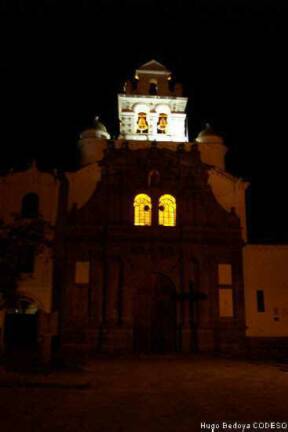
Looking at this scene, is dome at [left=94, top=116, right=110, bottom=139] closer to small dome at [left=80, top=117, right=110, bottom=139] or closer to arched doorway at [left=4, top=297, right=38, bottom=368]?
small dome at [left=80, top=117, right=110, bottom=139]

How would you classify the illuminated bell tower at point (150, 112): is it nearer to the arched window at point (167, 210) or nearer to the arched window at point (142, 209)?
the arched window at point (167, 210)

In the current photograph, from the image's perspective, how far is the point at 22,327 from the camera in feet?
95.8

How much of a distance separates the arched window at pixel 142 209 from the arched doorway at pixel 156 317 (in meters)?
3.81

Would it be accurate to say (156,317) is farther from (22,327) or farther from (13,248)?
(13,248)

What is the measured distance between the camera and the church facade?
28.8 m

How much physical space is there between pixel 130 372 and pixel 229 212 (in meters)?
15.5

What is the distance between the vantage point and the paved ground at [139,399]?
10.1 meters

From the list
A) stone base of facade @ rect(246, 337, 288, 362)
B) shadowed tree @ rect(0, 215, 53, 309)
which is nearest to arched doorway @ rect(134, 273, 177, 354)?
stone base of facade @ rect(246, 337, 288, 362)

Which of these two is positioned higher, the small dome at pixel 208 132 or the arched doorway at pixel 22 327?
the small dome at pixel 208 132

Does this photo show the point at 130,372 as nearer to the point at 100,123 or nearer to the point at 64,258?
the point at 64,258

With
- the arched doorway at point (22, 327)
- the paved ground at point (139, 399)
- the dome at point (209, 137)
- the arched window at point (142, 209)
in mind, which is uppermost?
the dome at point (209, 137)

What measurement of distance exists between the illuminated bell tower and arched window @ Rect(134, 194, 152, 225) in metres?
5.86

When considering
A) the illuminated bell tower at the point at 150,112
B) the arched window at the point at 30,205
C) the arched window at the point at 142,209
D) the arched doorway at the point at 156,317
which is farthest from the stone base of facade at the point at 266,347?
the arched window at the point at 30,205

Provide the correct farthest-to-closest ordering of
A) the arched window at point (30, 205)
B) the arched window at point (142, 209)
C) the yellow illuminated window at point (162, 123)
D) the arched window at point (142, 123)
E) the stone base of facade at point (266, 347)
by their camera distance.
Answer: the yellow illuminated window at point (162, 123), the arched window at point (142, 123), the arched window at point (142, 209), the arched window at point (30, 205), the stone base of facade at point (266, 347)
